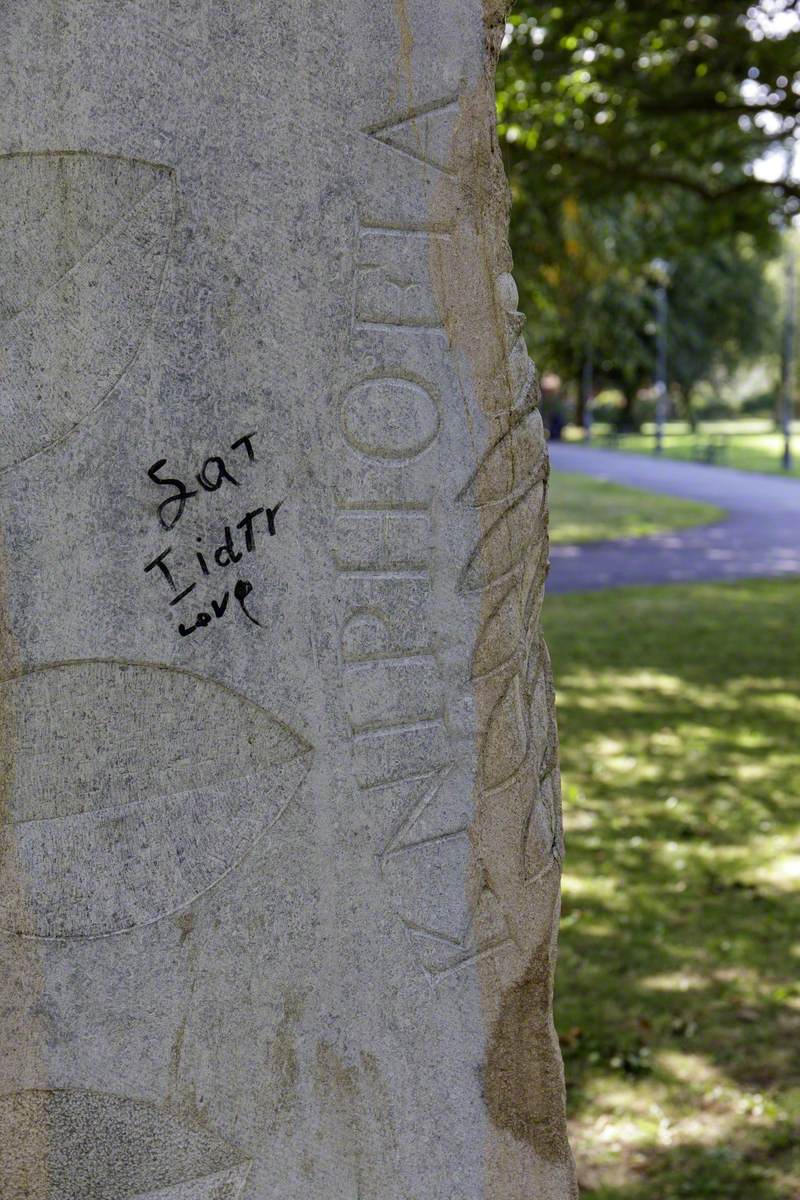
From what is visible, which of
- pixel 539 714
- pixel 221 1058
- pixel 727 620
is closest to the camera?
pixel 221 1058

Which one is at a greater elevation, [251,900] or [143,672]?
[143,672]

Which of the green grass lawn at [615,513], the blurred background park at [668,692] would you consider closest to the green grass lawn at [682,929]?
the blurred background park at [668,692]

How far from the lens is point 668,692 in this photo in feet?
29.7

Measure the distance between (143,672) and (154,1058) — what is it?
0.63m

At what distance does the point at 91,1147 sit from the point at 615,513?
62.1 feet

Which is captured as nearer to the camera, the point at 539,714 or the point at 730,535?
the point at 539,714

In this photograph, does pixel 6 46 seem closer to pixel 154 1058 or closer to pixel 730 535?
pixel 154 1058

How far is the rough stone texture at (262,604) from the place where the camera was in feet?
6.48

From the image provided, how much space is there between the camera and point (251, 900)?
214 cm

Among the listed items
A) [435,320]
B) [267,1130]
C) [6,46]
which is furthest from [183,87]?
[267,1130]

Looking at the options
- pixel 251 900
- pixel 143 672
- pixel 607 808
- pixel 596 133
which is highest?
pixel 596 133

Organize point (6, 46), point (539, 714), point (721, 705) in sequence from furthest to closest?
point (721, 705) → point (539, 714) → point (6, 46)

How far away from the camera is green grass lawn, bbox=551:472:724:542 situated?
60.2ft

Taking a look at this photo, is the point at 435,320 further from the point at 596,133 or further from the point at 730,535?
the point at 730,535
